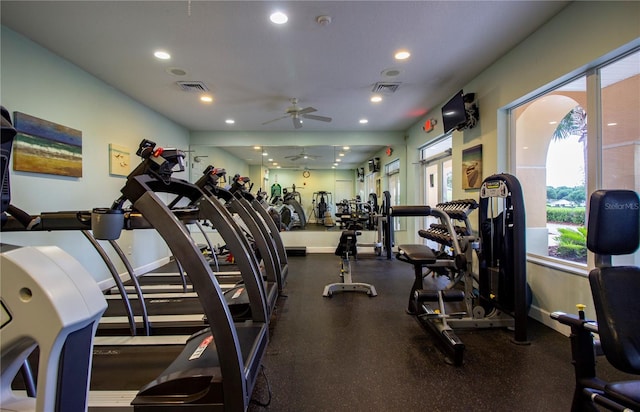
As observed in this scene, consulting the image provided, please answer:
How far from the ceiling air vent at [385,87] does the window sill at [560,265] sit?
2845 mm

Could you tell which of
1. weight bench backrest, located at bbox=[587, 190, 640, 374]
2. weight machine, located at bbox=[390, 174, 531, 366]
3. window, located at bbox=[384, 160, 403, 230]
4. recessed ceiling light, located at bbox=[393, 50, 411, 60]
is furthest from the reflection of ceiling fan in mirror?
weight bench backrest, located at bbox=[587, 190, 640, 374]

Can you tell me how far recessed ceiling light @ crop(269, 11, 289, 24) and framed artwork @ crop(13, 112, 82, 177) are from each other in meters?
2.78

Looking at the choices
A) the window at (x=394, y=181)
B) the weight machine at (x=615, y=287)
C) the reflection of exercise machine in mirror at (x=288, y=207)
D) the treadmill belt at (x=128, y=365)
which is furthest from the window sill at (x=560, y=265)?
the reflection of exercise machine in mirror at (x=288, y=207)

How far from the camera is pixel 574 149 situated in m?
2.86

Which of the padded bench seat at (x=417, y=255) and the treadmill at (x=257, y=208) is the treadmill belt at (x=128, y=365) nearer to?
the treadmill at (x=257, y=208)

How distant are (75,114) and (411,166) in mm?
5980

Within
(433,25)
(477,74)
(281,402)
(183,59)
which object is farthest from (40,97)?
(477,74)

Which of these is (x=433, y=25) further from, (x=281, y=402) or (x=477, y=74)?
(x=281, y=402)

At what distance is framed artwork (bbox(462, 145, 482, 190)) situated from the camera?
13.1ft

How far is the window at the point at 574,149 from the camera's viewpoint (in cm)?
235

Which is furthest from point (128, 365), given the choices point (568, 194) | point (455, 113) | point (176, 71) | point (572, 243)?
point (455, 113)

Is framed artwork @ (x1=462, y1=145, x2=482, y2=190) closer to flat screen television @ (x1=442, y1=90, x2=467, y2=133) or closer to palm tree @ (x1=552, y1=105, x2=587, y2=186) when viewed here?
flat screen television @ (x1=442, y1=90, x2=467, y2=133)

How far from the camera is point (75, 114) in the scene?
12.1 ft

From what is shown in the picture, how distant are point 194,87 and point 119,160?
166cm
